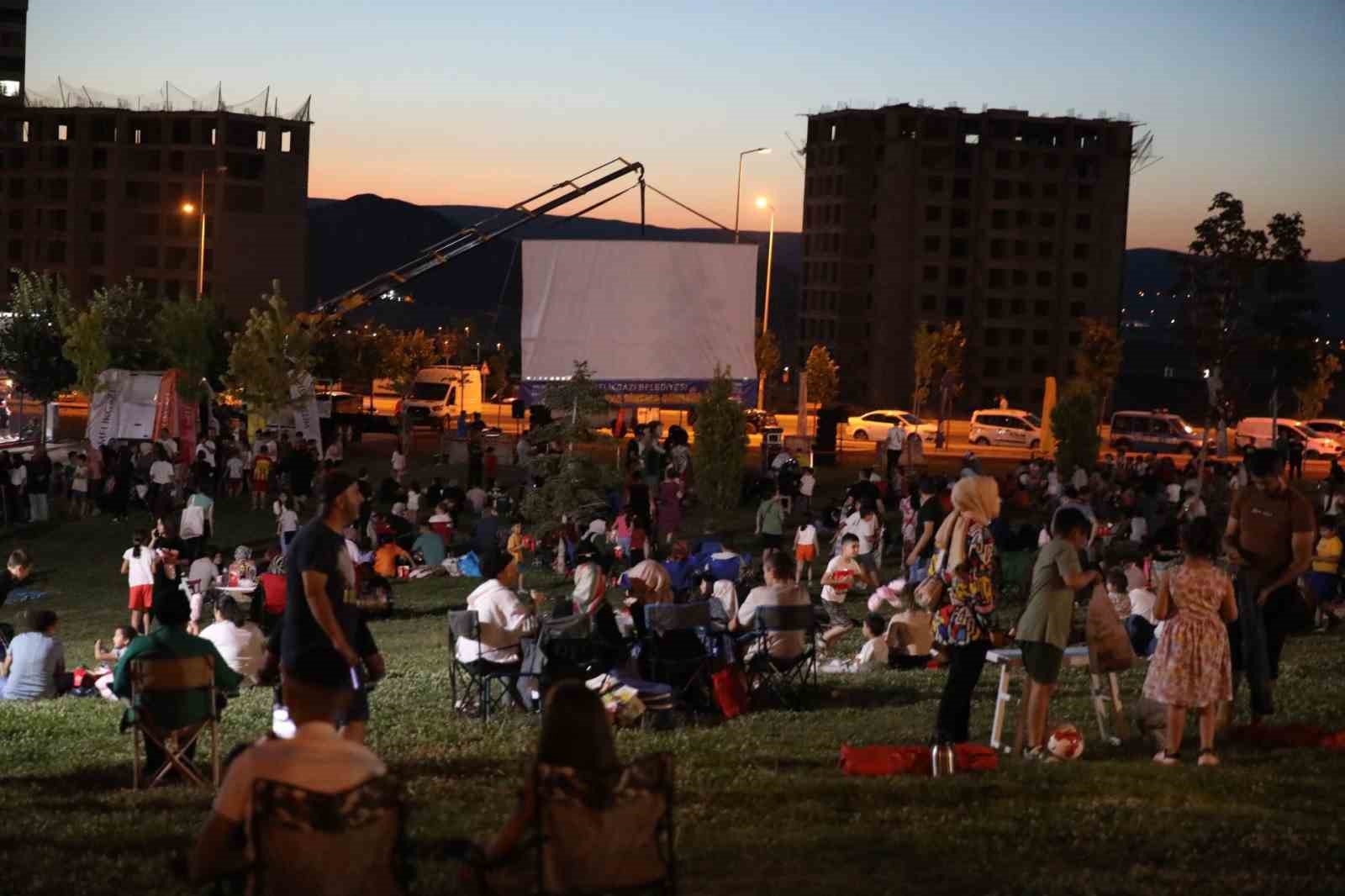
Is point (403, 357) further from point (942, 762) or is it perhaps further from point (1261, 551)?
point (942, 762)

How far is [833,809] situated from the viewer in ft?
23.7

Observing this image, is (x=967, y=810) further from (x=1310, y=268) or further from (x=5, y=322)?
(x=5, y=322)

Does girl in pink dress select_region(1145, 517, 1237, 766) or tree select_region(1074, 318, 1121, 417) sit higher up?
tree select_region(1074, 318, 1121, 417)

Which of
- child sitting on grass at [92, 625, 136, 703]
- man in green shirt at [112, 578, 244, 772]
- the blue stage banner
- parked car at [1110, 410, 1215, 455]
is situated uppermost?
the blue stage banner

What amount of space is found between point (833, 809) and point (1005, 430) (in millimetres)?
42170

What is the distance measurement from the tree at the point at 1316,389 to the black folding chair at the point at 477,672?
191 ft

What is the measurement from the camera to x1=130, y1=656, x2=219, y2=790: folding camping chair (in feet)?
26.3

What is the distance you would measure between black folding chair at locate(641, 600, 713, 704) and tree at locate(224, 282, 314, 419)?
89.7 feet

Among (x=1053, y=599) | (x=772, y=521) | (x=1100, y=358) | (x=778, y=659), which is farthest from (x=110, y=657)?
(x=1100, y=358)

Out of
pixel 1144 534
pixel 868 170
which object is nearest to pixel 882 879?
pixel 1144 534

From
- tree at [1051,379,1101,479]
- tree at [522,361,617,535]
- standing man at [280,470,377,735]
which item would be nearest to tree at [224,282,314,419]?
tree at [522,361,617,535]

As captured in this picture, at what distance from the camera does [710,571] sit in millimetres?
18047

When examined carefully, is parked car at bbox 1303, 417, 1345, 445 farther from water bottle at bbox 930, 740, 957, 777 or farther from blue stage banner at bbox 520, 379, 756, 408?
water bottle at bbox 930, 740, 957, 777

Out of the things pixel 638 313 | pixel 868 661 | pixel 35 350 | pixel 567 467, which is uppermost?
pixel 638 313
